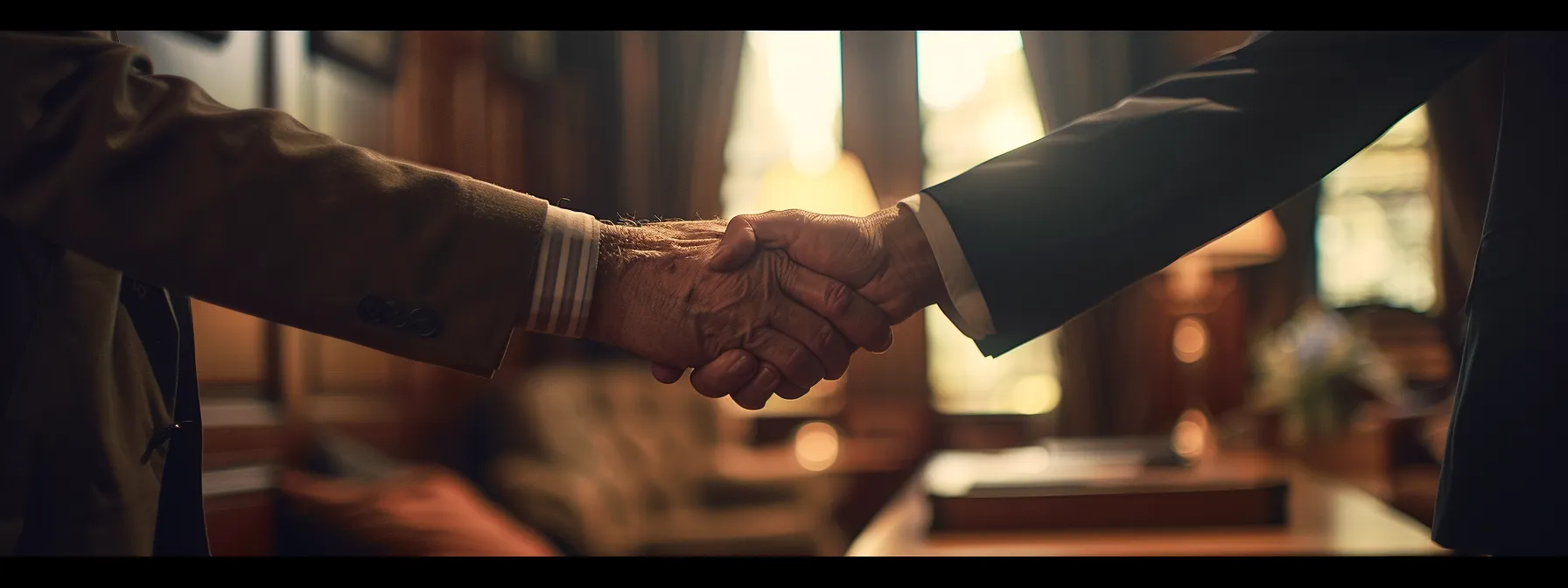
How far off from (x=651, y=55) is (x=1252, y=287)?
4.12 m

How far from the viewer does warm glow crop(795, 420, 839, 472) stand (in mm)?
5745

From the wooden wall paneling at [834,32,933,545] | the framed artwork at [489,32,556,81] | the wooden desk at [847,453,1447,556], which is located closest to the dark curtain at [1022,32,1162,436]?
the wooden wall paneling at [834,32,933,545]

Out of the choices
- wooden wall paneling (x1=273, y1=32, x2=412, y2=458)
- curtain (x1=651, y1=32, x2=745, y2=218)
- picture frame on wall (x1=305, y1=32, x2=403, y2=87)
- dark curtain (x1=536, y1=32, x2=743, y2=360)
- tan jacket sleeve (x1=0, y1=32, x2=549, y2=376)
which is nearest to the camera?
tan jacket sleeve (x1=0, y1=32, x2=549, y2=376)

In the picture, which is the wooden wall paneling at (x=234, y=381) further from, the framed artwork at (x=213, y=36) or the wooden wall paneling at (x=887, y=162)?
the wooden wall paneling at (x=887, y=162)

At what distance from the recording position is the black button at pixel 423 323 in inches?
46.1

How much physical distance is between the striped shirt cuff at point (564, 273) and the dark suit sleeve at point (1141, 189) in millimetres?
419

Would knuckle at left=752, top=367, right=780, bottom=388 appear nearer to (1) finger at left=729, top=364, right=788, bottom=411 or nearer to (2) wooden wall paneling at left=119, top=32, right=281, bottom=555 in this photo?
(1) finger at left=729, top=364, right=788, bottom=411

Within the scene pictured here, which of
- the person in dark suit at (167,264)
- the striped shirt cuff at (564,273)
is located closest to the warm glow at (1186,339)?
the striped shirt cuff at (564,273)

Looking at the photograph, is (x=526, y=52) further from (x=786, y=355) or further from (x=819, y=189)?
(x=786, y=355)

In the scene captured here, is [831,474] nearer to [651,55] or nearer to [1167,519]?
[651,55]

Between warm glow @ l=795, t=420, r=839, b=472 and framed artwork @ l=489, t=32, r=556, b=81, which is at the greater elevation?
framed artwork @ l=489, t=32, r=556, b=81

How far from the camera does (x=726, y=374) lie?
1.47 m

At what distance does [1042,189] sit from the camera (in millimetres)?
1344

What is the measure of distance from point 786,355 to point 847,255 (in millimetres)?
159
